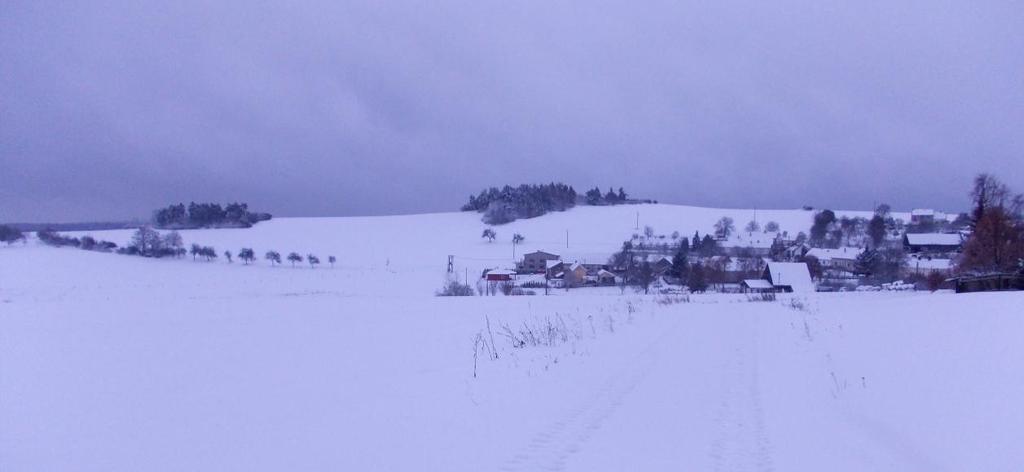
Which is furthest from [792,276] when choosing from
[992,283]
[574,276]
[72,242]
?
[72,242]

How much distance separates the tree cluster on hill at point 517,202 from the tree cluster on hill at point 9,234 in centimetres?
7990

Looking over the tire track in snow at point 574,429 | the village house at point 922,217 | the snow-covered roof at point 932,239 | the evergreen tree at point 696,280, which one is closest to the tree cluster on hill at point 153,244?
the tire track in snow at point 574,429

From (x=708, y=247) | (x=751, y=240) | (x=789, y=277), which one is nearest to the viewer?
(x=789, y=277)

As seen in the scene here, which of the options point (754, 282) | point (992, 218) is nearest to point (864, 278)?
point (754, 282)

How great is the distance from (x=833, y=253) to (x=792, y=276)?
22.6 metres

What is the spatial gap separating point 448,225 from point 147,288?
75.1m

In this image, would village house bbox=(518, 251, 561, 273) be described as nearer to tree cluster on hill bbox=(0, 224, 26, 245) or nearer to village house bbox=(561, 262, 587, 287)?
village house bbox=(561, 262, 587, 287)

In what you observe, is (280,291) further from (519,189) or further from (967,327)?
(519,189)

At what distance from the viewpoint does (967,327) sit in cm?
1249

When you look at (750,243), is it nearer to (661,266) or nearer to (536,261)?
(661,266)

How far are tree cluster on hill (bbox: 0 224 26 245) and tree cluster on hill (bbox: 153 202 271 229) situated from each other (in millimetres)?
20648

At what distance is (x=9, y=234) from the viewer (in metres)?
28.3

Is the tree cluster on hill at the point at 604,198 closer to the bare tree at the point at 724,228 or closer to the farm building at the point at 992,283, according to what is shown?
the bare tree at the point at 724,228

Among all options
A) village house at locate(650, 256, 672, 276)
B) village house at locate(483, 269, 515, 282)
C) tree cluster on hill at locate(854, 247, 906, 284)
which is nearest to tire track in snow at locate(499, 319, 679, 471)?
village house at locate(483, 269, 515, 282)
